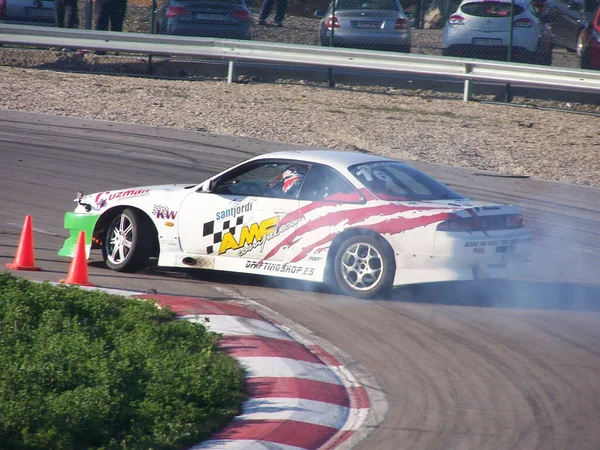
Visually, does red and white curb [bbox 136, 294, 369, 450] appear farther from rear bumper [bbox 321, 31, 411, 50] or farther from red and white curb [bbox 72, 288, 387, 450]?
rear bumper [bbox 321, 31, 411, 50]

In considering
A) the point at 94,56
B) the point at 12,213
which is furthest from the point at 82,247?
the point at 94,56

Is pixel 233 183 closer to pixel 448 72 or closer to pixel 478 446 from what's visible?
pixel 478 446

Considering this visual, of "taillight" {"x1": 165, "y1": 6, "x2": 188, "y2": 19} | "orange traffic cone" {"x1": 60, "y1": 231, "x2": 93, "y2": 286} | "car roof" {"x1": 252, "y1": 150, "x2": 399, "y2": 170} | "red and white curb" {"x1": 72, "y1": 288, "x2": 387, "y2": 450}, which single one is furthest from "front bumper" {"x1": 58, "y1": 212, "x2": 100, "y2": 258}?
"taillight" {"x1": 165, "y1": 6, "x2": 188, "y2": 19}

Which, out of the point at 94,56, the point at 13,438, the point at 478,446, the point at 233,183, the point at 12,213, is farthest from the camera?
the point at 94,56

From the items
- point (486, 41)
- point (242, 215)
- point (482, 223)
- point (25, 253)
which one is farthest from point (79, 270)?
point (486, 41)

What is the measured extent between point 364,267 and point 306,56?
13287 mm

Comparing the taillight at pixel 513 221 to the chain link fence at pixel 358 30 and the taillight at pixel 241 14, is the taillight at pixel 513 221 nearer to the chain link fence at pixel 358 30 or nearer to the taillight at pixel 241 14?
the chain link fence at pixel 358 30

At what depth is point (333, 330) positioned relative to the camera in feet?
25.0

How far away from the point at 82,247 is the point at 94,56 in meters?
15.7

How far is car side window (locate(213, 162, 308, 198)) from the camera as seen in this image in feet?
30.0

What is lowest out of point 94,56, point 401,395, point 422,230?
point 401,395

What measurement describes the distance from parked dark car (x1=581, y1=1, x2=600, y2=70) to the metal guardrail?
132cm

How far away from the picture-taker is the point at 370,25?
21.9m

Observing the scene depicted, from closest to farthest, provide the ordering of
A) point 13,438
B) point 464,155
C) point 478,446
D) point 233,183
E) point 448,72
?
point 13,438 < point 478,446 < point 233,183 < point 464,155 < point 448,72
